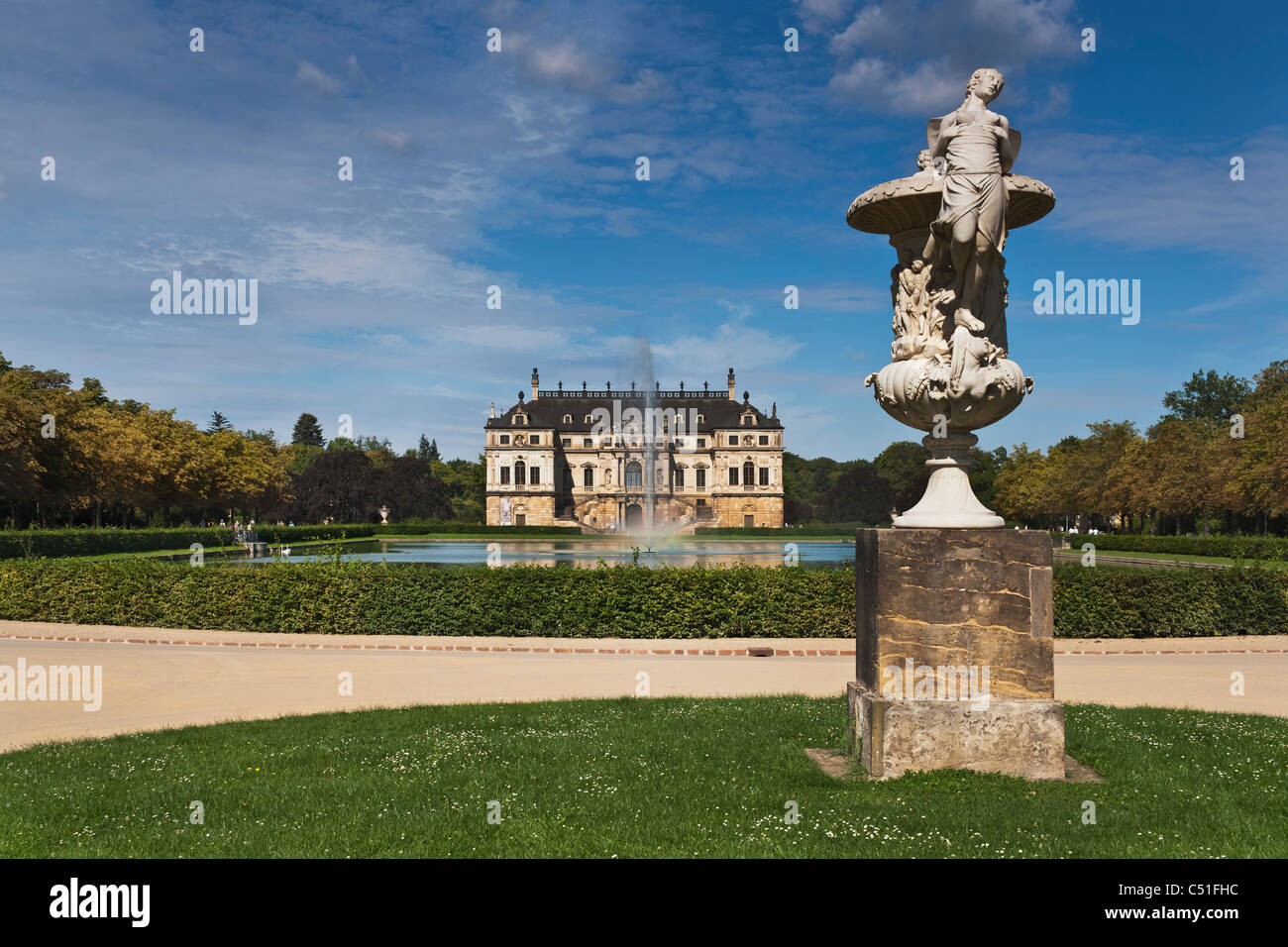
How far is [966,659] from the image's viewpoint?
6105 mm

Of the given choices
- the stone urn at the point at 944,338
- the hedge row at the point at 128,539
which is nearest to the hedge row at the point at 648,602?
the hedge row at the point at 128,539

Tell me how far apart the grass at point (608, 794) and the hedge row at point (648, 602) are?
662cm

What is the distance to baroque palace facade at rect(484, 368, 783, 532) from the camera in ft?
315

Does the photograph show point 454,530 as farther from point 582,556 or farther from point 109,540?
point 109,540

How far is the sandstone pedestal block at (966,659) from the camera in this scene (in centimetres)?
607

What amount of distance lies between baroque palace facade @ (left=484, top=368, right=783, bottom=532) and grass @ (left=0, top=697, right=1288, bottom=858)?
278 ft

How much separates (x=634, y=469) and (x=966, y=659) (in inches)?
3626

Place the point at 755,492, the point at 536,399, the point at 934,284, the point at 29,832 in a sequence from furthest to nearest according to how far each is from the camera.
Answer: the point at 536,399, the point at 755,492, the point at 934,284, the point at 29,832

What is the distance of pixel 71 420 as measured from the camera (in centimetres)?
4425

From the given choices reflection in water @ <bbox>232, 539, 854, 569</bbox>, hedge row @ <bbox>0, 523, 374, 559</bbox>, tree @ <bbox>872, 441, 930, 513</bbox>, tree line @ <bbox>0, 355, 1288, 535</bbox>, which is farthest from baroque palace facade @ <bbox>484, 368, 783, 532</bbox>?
hedge row @ <bbox>0, 523, 374, 559</bbox>

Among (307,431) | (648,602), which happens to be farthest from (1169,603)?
(307,431)

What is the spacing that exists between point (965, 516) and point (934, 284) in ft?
5.81
